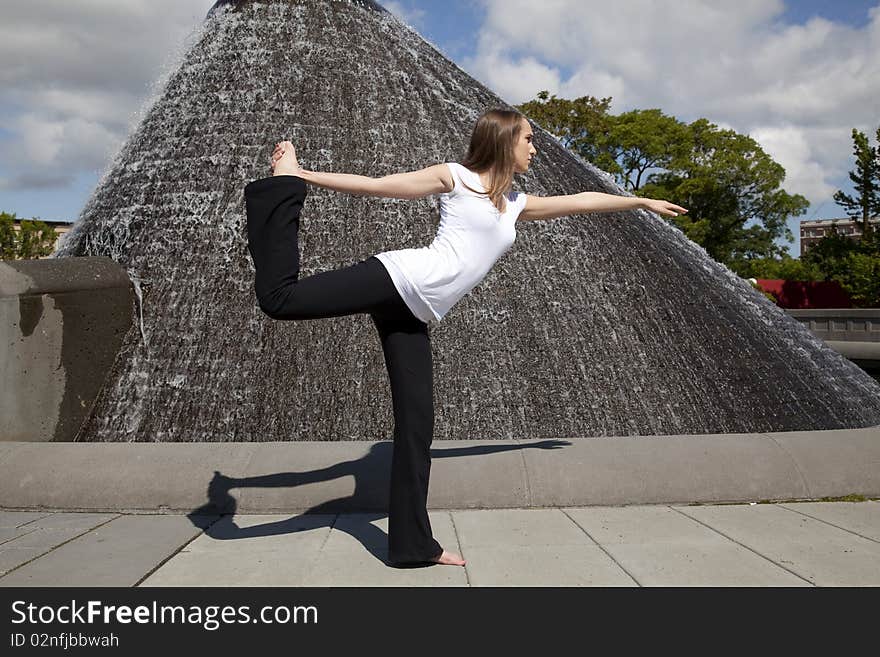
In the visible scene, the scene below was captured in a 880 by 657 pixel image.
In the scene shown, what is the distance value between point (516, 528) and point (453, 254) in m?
1.79

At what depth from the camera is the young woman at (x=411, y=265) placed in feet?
11.6

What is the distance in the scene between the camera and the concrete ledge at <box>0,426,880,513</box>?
5008mm

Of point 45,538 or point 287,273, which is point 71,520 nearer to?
point 45,538

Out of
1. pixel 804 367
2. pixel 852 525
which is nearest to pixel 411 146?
pixel 804 367

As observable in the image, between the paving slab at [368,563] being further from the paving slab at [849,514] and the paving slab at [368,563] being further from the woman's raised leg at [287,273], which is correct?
the paving slab at [849,514]

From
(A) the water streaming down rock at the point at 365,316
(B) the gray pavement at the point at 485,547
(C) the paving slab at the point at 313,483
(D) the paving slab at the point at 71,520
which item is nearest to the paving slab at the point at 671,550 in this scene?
(B) the gray pavement at the point at 485,547

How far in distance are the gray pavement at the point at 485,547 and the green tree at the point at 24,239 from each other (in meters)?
56.1

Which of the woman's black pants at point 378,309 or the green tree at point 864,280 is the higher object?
the green tree at point 864,280

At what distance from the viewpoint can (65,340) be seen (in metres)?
6.67

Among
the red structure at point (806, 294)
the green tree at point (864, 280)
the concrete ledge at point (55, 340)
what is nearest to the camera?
the concrete ledge at point (55, 340)

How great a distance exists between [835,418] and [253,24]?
322 inches

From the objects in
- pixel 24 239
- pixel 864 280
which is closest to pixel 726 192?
pixel 864 280

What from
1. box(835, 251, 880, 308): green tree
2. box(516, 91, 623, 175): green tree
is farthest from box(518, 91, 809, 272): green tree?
box(835, 251, 880, 308): green tree
